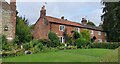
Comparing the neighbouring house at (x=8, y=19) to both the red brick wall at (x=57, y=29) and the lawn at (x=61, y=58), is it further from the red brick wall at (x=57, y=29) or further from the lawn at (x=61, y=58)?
the lawn at (x=61, y=58)

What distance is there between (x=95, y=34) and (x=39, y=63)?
43441 millimetres

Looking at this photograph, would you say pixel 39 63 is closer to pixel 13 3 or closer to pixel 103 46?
pixel 13 3

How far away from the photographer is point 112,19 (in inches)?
1569

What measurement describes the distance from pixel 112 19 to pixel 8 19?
57.5ft

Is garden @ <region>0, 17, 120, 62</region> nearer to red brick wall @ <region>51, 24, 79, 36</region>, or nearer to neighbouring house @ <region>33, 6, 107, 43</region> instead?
red brick wall @ <region>51, 24, 79, 36</region>

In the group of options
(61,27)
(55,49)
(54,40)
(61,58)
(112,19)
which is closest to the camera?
(61,58)

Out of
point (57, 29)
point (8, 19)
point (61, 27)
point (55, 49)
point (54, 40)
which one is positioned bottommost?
point (55, 49)

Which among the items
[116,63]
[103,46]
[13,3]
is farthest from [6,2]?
[116,63]

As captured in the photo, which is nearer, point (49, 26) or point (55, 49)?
point (55, 49)

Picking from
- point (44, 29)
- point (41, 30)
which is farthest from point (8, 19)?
point (41, 30)

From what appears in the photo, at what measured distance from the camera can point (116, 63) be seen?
37.6ft

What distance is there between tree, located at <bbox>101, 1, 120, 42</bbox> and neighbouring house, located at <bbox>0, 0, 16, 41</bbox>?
16.0 m

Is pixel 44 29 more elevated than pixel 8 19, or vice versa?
pixel 8 19

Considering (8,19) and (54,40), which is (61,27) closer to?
(54,40)
